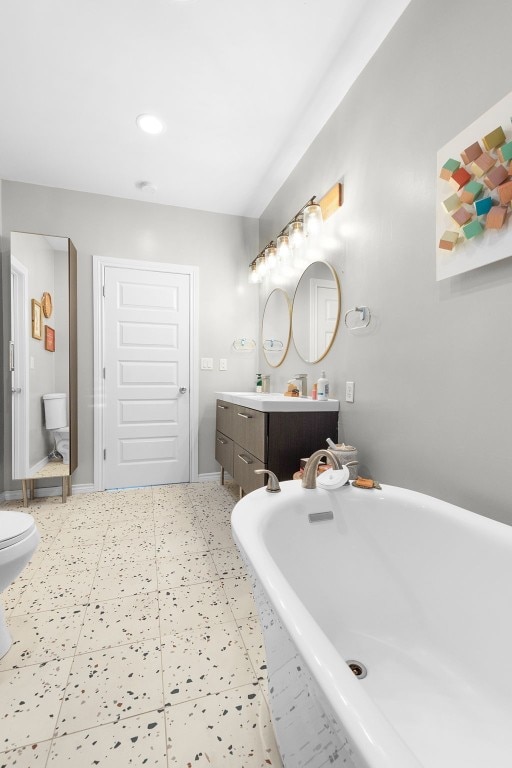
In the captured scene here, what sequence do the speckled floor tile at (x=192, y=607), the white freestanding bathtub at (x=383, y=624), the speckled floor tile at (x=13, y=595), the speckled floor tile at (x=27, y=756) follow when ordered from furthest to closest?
the speckled floor tile at (x=13, y=595)
the speckled floor tile at (x=192, y=607)
the speckled floor tile at (x=27, y=756)
the white freestanding bathtub at (x=383, y=624)

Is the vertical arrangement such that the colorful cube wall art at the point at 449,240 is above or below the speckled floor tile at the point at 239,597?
above

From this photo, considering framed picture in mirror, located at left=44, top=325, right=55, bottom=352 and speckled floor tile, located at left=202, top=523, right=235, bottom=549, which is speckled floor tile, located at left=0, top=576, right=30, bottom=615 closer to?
speckled floor tile, located at left=202, top=523, right=235, bottom=549

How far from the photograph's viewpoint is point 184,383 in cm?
333

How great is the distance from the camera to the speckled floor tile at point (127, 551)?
1.95 meters

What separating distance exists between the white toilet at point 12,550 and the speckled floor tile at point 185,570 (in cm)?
62

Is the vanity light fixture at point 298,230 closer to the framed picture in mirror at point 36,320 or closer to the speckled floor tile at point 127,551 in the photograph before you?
the framed picture in mirror at point 36,320

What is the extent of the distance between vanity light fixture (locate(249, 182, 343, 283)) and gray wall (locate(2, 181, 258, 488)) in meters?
0.44

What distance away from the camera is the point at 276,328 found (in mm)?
3057

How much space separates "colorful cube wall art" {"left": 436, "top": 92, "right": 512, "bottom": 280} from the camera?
107cm

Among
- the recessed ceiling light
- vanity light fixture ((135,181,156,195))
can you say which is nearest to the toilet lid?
the recessed ceiling light

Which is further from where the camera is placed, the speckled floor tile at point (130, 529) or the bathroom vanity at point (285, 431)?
the speckled floor tile at point (130, 529)

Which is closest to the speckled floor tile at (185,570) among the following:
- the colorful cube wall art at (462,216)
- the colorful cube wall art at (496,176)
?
the colorful cube wall art at (462,216)

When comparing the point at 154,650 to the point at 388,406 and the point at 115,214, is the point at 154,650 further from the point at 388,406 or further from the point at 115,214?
the point at 115,214

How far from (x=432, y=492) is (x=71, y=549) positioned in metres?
1.99
